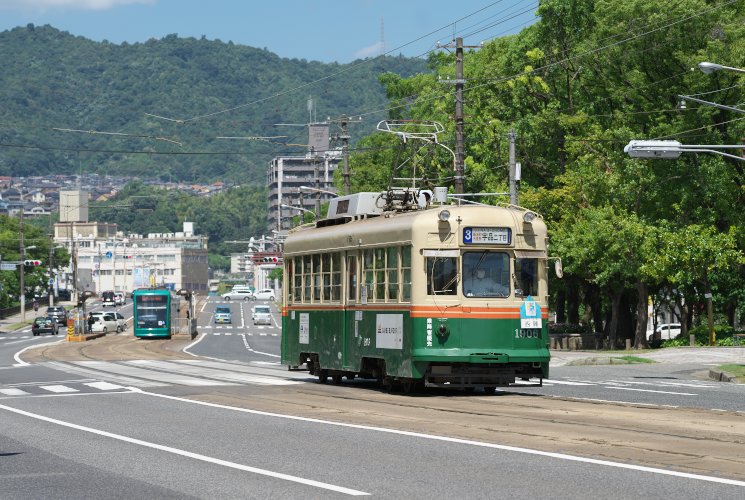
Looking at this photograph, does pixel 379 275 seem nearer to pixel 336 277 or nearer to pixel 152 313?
pixel 336 277

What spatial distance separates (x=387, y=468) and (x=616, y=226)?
1689 inches

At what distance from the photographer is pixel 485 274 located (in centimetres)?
2417

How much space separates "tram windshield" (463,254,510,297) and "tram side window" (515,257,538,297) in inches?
7.2

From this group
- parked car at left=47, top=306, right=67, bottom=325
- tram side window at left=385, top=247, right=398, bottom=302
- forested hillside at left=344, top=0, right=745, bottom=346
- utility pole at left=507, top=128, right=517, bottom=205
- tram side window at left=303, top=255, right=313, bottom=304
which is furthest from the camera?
parked car at left=47, top=306, right=67, bottom=325

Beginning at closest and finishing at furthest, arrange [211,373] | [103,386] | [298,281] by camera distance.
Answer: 1. [103,386]
2. [298,281]
3. [211,373]

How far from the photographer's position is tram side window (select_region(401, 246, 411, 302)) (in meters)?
24.3

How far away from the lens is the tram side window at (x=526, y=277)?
2430 centimetres

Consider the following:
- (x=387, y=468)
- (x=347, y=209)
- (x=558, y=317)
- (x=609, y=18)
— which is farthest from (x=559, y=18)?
(x=387, y=468)

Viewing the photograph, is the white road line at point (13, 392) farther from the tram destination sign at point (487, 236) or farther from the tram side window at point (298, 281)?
the tram destination sign at point (487, 236)

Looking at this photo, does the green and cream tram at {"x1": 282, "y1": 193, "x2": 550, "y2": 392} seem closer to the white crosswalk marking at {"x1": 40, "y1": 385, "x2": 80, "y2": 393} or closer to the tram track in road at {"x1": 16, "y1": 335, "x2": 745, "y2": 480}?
the tram track in road at {"x1": 16, "y1": 335, "x2": 745, "y2": 480}

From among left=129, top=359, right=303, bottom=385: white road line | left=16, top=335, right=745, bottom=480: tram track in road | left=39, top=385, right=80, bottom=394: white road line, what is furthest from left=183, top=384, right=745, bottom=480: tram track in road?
left=129, top=359, right=303, bottom=385: white road line

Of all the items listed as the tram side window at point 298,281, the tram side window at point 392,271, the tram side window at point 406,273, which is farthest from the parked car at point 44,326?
the tram side window at point 406,273

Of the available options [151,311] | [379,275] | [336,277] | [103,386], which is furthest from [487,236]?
[151,311]

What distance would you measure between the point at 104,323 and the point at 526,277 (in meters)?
75.9
